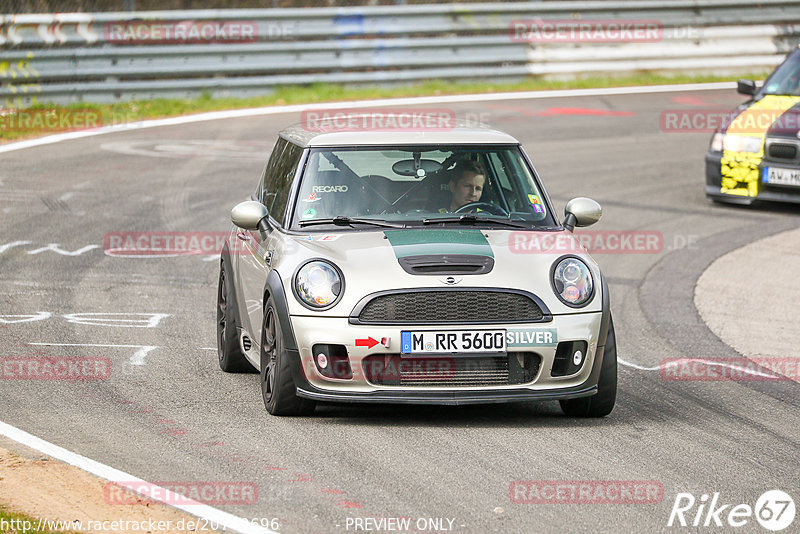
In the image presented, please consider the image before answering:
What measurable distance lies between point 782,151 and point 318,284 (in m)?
9.03

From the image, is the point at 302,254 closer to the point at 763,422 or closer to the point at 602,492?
the point at 602,492

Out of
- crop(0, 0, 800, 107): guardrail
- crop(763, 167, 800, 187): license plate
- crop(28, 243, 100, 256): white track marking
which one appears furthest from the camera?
crop(0, 0, 800, 107): guardrail

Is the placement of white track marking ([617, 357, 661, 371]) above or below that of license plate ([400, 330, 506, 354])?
below

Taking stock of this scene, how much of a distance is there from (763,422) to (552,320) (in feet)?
4.61

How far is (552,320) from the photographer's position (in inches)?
262

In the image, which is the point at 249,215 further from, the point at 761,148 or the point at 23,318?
the point at 761,148

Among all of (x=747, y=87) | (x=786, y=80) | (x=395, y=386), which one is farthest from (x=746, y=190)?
(x=395, y=386)

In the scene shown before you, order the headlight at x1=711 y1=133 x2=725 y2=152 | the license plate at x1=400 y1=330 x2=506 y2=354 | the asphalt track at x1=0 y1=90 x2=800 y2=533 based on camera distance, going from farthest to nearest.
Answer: the headlight at x1=711 y1=133 x2=725 y2=152 → the license plate at x1=400 y1=330 x2=506 y2=354 → the asphalt track at x1=0 y1=90 x2=800 y2=533

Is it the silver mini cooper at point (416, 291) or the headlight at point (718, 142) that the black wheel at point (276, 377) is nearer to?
the silver mini cooper at point (416, 291)

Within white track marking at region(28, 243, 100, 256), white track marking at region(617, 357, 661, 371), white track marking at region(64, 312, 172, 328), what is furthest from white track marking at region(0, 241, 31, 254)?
white track marking at region(617, 357, 661, 371)

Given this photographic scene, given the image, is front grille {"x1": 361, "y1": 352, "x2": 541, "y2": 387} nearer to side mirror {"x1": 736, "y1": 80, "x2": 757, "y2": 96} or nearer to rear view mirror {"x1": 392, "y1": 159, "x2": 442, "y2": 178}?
rear view mirror {"x1": 392, "y1": 159, "x2": 442, "y2": 178}

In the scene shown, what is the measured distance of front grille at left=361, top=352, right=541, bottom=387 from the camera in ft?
21.6

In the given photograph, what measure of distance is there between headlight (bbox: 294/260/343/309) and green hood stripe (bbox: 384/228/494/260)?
36 cm

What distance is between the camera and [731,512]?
213 inches
